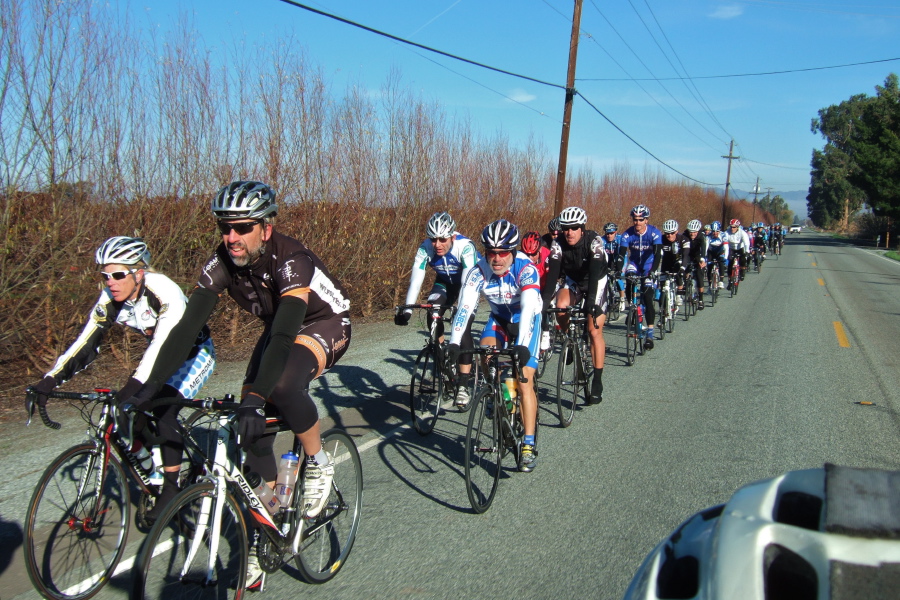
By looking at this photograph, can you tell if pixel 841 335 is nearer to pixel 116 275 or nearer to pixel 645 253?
pixel 645 253

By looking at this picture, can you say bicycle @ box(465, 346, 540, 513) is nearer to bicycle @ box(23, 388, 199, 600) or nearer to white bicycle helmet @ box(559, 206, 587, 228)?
bicycle @ box(23, 388, 199, 600)

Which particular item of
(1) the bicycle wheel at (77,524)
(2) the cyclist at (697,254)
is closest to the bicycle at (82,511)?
(1) the bicycle wheel at (77,524)

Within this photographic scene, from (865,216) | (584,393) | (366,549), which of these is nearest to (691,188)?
(865,216)

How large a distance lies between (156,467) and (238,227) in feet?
5.25

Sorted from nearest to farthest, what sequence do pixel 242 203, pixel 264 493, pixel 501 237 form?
pixel 264 493 < pixel 242 203 < pixel 501 237

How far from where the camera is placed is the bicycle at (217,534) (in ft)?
8.93

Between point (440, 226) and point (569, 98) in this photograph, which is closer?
point (440, 226)

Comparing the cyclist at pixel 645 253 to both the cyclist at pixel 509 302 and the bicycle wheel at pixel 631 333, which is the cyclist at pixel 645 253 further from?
the cyclist at pixel 509 302

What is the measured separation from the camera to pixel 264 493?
3.31 meters

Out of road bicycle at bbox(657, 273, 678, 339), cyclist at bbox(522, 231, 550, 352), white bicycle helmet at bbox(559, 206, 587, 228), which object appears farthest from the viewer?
road bicycle at bbox(657, 273, 678, 339)

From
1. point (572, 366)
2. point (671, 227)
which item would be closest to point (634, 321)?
point (572, 366)

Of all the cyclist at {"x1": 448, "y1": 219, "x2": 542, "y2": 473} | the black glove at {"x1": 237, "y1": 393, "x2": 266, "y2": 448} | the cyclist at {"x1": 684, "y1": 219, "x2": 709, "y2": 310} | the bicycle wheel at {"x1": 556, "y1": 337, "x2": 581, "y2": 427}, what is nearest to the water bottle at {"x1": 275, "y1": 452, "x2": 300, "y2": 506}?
the black glove at {"x1": 237, "y1": 393, "x2": 266, "y2": 448}

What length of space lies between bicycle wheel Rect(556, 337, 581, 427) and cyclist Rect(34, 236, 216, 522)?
13.2ft

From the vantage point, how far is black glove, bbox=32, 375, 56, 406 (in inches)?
138
